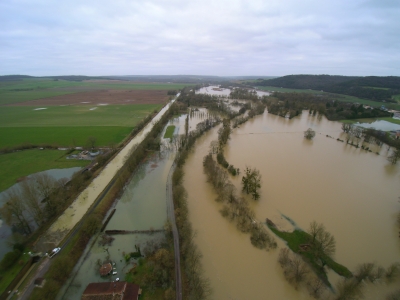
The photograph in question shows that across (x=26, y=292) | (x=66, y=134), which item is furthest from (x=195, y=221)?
(x=66, y=134)

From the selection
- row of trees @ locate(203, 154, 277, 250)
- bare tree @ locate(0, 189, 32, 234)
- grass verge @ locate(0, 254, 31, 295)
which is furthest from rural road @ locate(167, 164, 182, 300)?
bare tree @ locate(0, 189, 32, 234)

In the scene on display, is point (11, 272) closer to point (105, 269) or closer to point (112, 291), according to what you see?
point (105, 269)

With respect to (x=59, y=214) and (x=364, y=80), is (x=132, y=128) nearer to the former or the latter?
(x=59, y=214)

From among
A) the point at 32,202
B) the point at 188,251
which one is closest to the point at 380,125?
the point at 188,251

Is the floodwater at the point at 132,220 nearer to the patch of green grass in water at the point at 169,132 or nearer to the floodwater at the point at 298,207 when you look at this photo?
the floodwater at the point at 298,207

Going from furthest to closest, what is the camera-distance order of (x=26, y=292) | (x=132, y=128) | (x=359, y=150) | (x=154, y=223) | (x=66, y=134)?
(x=132, y=128), (x=66, y=134), (x=359, y=150), (x=154, y=223), (x=26, y=292)

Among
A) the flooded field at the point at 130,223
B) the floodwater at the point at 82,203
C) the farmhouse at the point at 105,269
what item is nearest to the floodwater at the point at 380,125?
the flooded field at the point at 130,223
